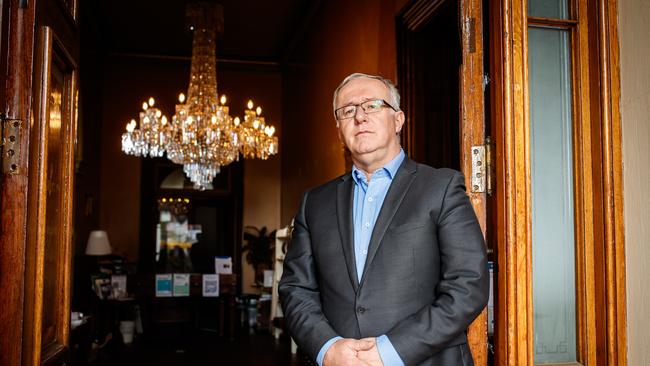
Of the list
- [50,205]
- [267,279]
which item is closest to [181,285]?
[267,279]

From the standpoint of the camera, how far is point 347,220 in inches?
78.3

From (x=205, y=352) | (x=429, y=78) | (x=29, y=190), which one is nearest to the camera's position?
(x=29, y=190)

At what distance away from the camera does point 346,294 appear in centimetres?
188

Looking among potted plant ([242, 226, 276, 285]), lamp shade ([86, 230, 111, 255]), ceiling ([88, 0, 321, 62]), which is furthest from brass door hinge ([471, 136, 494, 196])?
potted plant ([242, 226, 276, 285])

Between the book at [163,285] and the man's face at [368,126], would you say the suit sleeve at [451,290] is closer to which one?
the man's face at [368,126]

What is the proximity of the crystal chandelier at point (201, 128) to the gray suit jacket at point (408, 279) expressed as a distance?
466 cm

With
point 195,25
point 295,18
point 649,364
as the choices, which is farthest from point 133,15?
point 649,364

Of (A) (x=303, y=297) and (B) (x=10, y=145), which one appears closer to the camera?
(B) (x=10, y=145)

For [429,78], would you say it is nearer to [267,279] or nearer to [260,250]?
[267,279]

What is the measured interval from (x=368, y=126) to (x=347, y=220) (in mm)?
315

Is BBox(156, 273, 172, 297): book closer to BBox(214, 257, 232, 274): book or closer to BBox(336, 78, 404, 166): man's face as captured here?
BBox(214, 257, 232, 274): book

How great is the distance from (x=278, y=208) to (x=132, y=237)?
8.16ft

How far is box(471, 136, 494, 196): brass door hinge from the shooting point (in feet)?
6.47

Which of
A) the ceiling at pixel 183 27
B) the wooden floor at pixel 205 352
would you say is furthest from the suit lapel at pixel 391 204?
the ceiling at pixel 183 27
